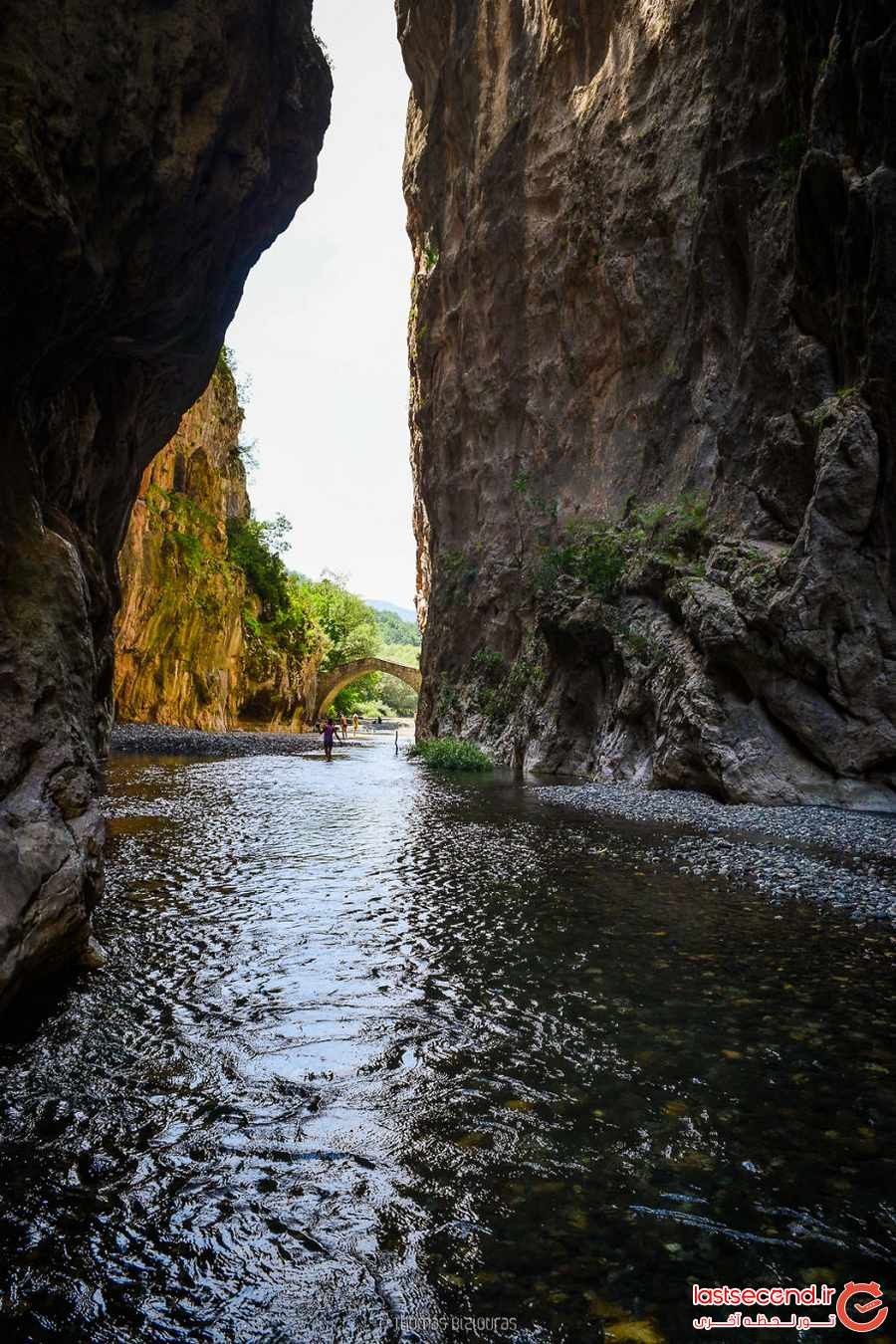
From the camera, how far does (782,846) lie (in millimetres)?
12258

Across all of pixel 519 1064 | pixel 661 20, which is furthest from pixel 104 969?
pixel 661 20

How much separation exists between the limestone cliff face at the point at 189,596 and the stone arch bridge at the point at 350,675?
1762 centimetres

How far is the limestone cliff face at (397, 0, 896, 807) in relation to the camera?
1670 cm

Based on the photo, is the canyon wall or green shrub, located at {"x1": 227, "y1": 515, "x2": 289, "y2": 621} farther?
green shrub, located at {"x1": 227, "y1": 515, "x2": 289, "y2": 621}

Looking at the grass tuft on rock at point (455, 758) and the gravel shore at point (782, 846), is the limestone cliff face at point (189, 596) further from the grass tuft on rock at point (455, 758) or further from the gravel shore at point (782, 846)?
the gravel shore at point (782, 846)

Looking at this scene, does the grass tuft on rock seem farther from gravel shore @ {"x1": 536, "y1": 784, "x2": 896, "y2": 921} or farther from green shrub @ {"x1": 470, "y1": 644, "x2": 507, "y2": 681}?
gravel shore @ {"x1": 536, "y1": 784, "x2": 896, "y2": 921}

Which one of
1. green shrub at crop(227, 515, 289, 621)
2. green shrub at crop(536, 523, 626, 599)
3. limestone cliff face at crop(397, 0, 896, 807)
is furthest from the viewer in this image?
green shrub at crop(227, 515, 289, 621)

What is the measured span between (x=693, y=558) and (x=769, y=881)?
600 inches

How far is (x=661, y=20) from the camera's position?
100 ft

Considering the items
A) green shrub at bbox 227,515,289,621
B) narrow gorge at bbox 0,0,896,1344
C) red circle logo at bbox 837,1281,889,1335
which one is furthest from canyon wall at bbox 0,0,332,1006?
green shrub at bbox 227,515,289,621

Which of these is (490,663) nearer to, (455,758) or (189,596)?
(455,758)

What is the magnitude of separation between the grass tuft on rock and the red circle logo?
29.7m

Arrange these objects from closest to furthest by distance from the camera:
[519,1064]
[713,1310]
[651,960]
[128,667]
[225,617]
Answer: [713,1310], [519,1064], [651,960], [128,667], [225,617]

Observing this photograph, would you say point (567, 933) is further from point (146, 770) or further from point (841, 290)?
point (146, 770)
